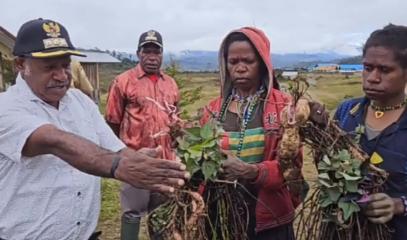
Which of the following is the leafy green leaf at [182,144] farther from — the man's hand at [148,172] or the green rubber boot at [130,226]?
the green rubber boot at [130,226]

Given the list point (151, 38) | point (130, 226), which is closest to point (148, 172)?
point (130, 226)

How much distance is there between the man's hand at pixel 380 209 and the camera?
2031 mm

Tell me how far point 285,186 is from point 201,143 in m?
0.67

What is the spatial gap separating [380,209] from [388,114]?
0.47 m

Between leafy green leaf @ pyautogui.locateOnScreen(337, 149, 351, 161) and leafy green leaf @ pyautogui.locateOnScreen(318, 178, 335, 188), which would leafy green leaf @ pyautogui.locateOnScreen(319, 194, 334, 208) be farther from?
leafy green leaf @ pyautogui.locateOnScreen(337, 149, 351, 161)

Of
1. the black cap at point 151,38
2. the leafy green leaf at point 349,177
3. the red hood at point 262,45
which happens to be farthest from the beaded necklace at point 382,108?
the black cap at point 151,38

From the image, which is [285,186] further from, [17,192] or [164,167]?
[17,192]

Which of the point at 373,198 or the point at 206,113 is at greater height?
Answer: the point at 206,113

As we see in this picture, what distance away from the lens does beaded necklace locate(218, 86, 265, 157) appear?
2.60 m

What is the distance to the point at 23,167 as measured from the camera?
83.1 inches

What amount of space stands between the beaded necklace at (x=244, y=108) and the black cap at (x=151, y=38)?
7.56 ft

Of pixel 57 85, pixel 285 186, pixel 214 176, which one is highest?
pixel 57 85

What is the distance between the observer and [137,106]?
4.65 m

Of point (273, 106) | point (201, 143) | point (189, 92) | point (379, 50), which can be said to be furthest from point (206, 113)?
point (189, 92)
